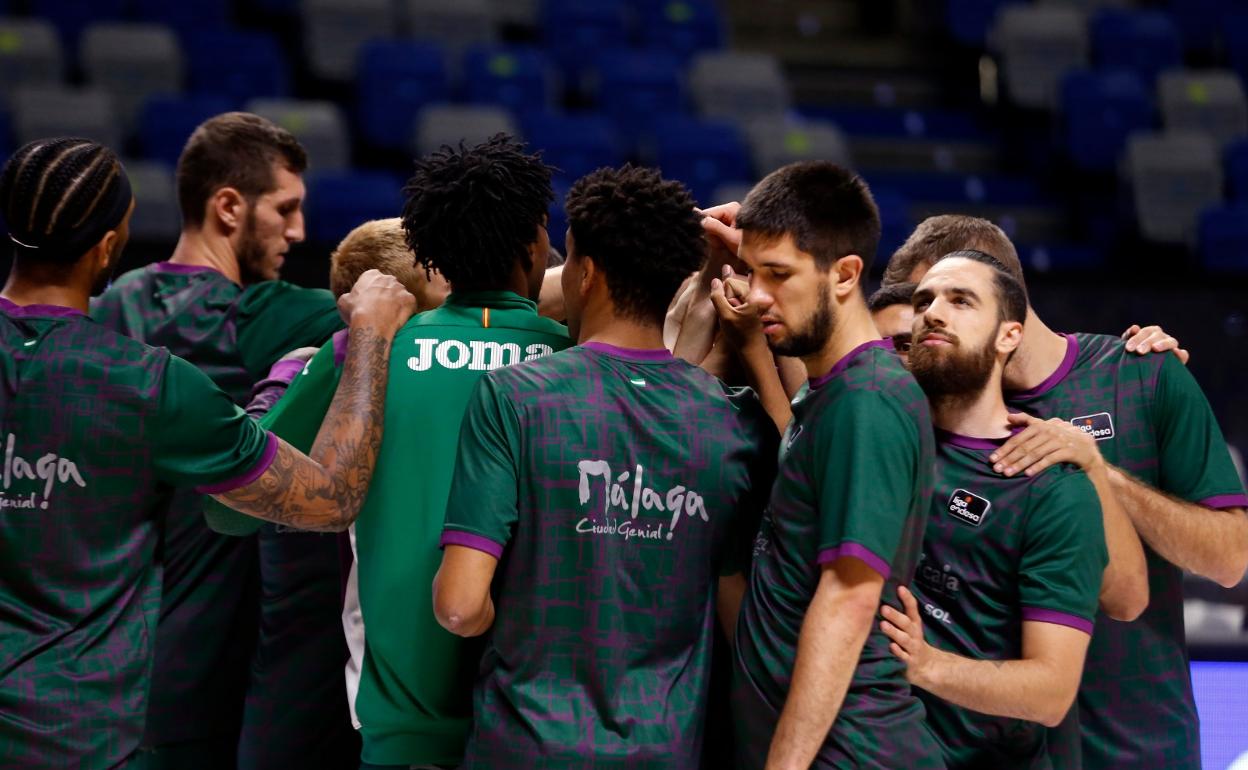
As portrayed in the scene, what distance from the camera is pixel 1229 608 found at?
5711 millimetres

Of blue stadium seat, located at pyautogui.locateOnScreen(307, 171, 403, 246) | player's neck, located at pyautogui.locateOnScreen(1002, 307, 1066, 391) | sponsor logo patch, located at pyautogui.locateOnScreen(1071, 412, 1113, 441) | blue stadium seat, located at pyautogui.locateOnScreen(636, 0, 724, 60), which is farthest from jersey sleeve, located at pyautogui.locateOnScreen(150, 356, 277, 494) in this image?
blue stadium seat, located at pyautogui.locateOnScreen(636, 0, 724, 60)

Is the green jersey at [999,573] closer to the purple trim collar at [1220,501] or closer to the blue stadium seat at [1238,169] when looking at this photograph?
the purple trim collar at [1220,501]

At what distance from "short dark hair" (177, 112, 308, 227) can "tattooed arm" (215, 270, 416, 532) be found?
1.40 metres

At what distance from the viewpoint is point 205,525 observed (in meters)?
3.64

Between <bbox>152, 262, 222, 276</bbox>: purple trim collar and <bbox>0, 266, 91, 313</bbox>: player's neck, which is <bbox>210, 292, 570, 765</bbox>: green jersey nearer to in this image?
<bbox>0, 266, 91, 313</bbox>: player's neck

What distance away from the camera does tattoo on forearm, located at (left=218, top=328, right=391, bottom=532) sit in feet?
9.23

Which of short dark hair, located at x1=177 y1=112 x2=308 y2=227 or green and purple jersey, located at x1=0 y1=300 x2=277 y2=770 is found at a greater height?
short dark hair, located at x1=177 y1=112 x2=308 y2=227

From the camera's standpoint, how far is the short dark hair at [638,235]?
106 inches

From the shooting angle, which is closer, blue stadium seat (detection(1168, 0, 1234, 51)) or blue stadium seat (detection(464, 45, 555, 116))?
blue stadium seat (detection(464, 45, 555, 116))

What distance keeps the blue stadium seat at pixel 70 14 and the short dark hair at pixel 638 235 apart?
7.68 meters

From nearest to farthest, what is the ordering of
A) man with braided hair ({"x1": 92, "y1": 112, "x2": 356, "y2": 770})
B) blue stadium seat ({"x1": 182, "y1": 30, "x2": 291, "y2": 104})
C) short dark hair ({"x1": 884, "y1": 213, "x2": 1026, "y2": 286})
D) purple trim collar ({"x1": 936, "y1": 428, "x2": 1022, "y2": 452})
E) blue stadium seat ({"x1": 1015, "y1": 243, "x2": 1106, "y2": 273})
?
purple trim collar ({"x1": 936, "y1": 428, "x2": 1022, "y2": 452})
short dark hair ({"x1": 884, "y1": 213, "x2": 1026, "y2": 286})
man with braided hair ({"x1": 92, "y1": 112, "x2": 356, "y2": 770})
blue stadium seat ({"x1": 182, "y1": 30, "x2": 291, "y2": 104})
blue stadium seat ({"x1": 1015, "y1": 243, "x2": 1106, "y2": 273})

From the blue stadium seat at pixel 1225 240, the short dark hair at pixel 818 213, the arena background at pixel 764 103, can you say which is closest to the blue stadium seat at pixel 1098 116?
the arena background at pixel 764 103

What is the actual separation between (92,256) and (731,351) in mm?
1385

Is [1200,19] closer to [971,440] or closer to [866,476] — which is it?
[971,440]
